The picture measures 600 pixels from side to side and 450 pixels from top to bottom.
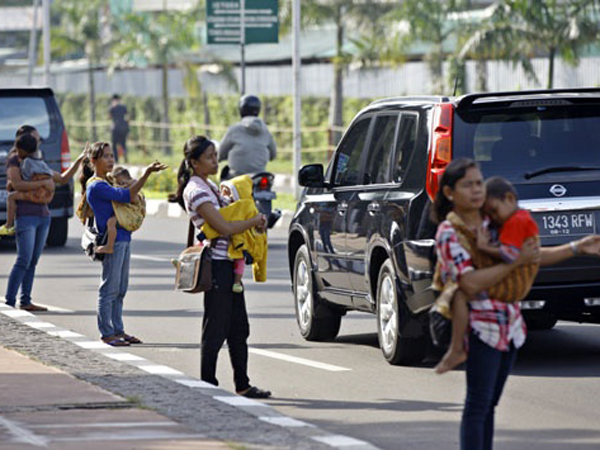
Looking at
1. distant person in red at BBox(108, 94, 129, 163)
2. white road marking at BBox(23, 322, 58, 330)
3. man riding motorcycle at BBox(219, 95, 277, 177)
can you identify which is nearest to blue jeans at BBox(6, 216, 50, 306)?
white road marking at BBox(23, 322, 58, 330)

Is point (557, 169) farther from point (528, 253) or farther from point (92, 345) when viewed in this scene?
point (528, 253)

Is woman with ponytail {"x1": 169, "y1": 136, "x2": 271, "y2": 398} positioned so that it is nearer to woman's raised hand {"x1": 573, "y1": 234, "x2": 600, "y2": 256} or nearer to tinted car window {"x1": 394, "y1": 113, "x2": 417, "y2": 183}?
tinted car window {"x1": 394, "y1": 113, "x2": 417, "y2": 183}

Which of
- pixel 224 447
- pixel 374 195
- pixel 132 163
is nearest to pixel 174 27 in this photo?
pixel 132 163

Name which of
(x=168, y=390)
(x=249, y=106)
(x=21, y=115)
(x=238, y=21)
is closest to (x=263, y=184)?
(x=249, y=106)

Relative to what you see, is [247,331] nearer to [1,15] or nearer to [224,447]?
[224,447]

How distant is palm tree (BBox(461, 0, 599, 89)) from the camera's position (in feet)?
118

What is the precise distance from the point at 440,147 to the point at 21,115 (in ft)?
36.8

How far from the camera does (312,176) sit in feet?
39.3

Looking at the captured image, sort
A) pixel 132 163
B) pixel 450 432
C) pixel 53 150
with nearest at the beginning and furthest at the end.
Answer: pixel 450 432 < pixel 53 150 < pixel 132 163

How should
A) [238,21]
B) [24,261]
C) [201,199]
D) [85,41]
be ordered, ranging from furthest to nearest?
[85,41] → [238,21] → [24,261] → [201,199]

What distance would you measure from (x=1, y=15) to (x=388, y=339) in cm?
9395

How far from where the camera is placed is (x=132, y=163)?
45.9m

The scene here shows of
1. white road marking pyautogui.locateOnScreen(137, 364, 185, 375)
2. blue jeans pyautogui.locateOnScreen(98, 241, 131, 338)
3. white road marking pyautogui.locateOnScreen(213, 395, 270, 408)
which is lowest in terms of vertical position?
white road marking pyautogui.locateOnScreen(137, 364, 185, 375)

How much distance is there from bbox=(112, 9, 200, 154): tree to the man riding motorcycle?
32603mm
